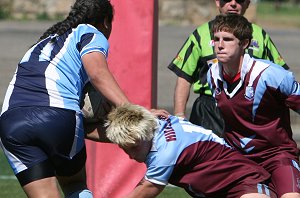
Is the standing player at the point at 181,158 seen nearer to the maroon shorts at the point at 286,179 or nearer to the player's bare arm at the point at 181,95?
the maroon shorts at the point at 286,179

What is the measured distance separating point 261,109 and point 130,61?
197cm

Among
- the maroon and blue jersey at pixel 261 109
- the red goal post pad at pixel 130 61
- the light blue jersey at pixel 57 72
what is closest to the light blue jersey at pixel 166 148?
the maroon and blue jersey at pixel 261 109

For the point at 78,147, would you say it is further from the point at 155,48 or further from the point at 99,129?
the point at 155,48

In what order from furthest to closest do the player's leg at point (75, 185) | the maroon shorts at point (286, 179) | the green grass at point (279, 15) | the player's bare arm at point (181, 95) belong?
1. the green grass at point (279, 15)
2. the player's bare arm at point (181, 95)
3. the player's leg at point (75, 185)
4. the maroon shorts at point (286, 179)

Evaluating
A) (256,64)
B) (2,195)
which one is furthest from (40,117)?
(2,195)

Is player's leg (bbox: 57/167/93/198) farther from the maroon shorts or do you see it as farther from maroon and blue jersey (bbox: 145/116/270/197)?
the maroon shorts

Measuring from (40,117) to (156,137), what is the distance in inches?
29.5

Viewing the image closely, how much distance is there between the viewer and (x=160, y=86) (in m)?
14.0

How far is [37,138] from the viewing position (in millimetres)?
5301

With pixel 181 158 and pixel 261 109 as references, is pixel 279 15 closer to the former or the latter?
pixel 261 109

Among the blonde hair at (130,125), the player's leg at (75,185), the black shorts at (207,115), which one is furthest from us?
the black shorts at (207,115)

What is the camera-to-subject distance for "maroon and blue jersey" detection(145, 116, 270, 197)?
196 inches

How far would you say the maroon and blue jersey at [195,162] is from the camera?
497 centimetres

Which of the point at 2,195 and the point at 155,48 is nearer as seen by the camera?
the point at 155,48
